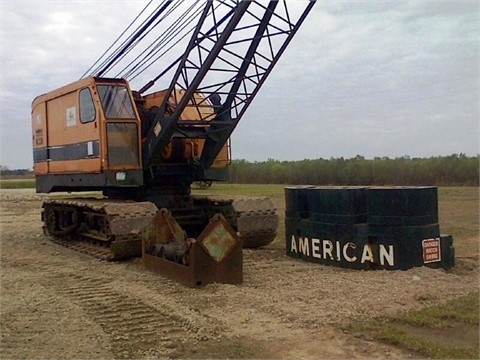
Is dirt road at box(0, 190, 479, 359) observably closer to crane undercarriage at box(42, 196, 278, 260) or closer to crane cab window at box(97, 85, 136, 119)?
crane undercarriage at box(42, 196, 278, 260)

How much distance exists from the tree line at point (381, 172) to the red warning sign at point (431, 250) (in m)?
24.5

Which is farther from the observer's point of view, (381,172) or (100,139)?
(381,172)

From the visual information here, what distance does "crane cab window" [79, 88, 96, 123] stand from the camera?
9.81 metres

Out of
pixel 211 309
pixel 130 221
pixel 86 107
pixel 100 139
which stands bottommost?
pixel 211 309

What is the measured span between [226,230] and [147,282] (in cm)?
119

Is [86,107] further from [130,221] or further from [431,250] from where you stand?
[431,250]

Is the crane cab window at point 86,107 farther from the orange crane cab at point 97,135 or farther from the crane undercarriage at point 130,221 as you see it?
the crane undercarriage at point 130,221

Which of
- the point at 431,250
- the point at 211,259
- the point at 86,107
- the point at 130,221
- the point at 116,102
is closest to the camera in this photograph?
the point at 211,259

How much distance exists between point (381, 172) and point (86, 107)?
86.2ft

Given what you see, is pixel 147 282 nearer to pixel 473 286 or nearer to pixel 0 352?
pixel 0 352

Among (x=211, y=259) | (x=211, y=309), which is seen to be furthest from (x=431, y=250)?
(x=211, y=309)

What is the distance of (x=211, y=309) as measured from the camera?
5863mm

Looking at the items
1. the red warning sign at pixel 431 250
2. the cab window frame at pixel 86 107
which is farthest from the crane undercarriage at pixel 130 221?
the red warning sign at pixel 431 250

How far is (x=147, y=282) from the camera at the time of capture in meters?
7.33
